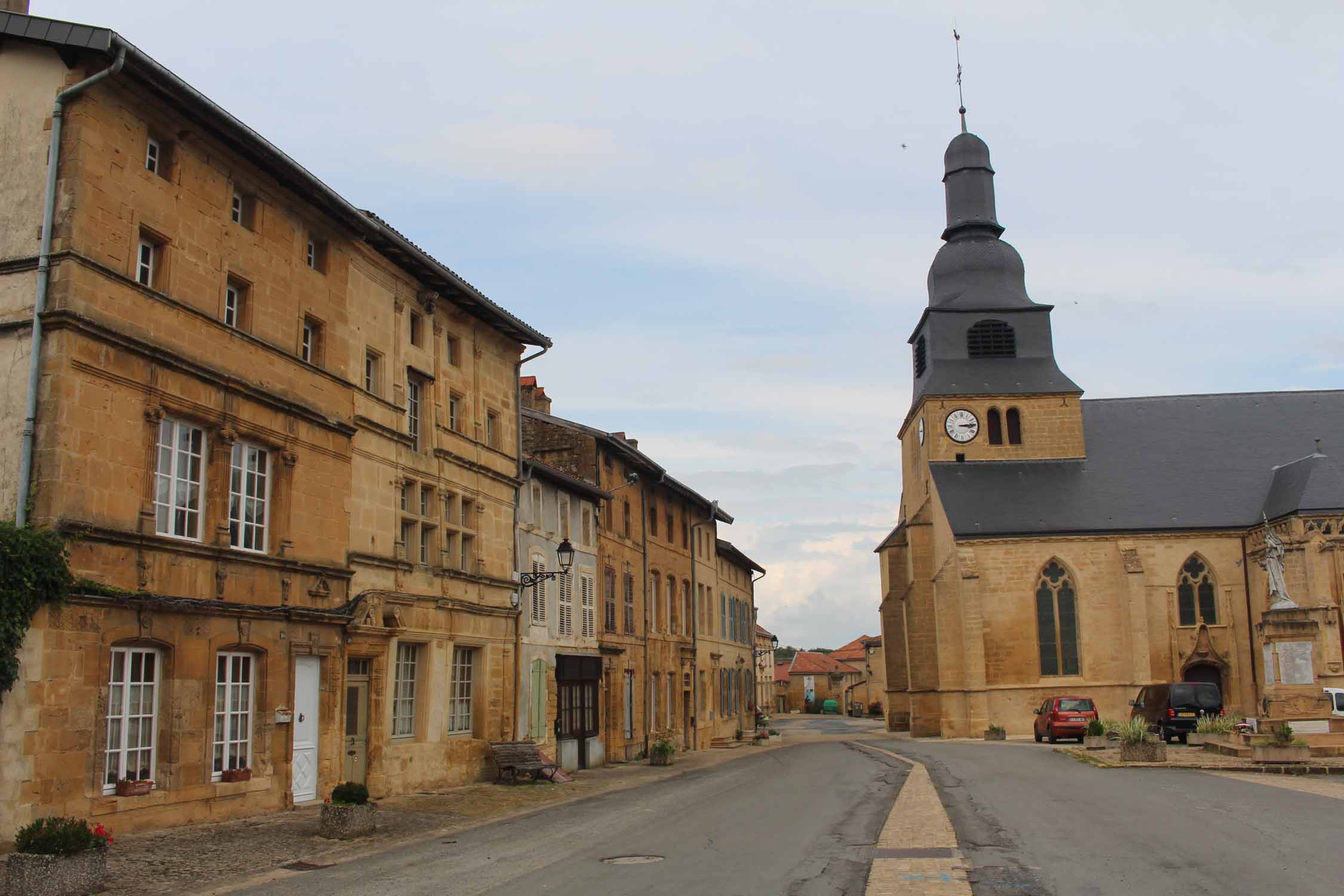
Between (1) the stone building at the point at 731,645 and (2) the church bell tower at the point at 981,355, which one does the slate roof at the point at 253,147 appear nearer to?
(1) the stone building at the point at 731,645

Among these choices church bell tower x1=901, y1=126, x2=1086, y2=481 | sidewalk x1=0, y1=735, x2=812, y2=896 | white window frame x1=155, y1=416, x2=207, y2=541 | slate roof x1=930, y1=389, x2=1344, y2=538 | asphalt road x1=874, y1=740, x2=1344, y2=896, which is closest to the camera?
asphalt road x1=874, y1=740, x2=1344, y2=896

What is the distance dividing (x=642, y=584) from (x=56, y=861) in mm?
21935

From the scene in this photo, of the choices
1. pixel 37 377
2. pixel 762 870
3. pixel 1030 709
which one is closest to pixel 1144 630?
pixel 1030 709

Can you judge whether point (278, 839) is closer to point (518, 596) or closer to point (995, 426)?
point (518, 596)

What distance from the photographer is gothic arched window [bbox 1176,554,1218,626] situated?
136 feet

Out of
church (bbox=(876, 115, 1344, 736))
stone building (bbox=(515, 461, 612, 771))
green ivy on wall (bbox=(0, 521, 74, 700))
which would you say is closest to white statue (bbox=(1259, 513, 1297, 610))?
church (bbox=(876, 115, 1344, 736))

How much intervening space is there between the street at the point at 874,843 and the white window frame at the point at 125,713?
2.92m

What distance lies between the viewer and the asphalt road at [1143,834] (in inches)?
330

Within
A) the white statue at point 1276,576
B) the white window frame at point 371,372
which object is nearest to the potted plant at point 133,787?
the white window frame at point 371,372

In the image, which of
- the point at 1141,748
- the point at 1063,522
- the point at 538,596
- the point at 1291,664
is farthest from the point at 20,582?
the point at 1063,522

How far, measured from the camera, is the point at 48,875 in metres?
8.62

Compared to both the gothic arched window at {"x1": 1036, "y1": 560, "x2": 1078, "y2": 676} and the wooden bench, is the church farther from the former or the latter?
the wooden bench

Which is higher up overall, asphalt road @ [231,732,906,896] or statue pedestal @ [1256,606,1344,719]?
statue pedestal @ [1256,606,1344,719]

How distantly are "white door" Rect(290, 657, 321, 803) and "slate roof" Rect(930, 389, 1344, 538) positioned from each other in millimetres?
30177
